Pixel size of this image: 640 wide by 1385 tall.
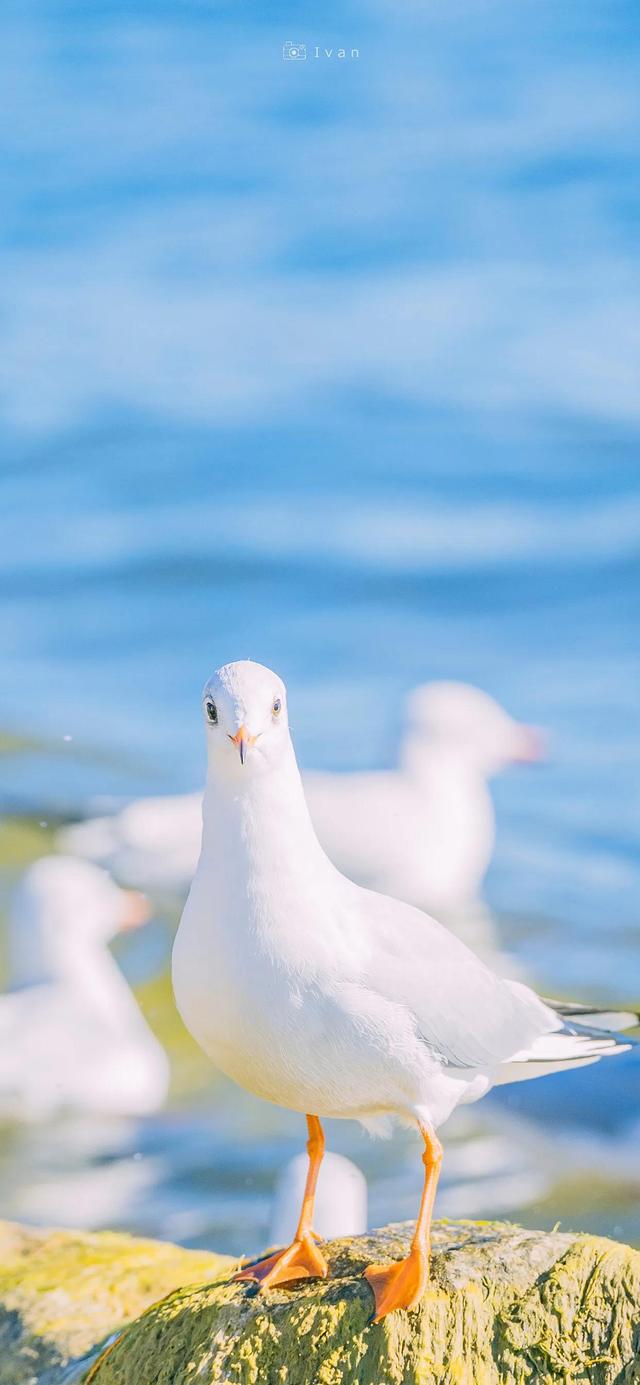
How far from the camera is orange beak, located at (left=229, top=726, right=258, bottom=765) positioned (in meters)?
3.71

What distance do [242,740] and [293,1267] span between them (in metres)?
1.30

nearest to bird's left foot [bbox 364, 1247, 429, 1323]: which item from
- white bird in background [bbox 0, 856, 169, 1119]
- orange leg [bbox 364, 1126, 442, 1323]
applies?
orange leg [bbox 364, 1126, 442, 1323]

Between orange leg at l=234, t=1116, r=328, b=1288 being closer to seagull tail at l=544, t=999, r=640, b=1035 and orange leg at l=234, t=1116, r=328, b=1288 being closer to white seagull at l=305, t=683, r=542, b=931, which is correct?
seagull tail at l=544, t=999, r=640, b=1035

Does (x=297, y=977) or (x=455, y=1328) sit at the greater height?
(x=297, y=977)

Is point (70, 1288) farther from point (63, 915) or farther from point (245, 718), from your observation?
point (63, 915)

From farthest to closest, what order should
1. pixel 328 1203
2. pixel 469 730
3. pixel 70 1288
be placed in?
pixel 469 730, pixel 328 1203, pixel 70 1288

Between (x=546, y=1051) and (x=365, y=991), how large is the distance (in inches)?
28.5

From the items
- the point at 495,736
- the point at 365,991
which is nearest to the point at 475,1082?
the point at 365,991

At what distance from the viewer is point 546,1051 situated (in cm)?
436

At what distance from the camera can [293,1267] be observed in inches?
160

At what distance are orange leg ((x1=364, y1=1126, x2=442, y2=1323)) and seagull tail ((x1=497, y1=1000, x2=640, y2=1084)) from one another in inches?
15.0

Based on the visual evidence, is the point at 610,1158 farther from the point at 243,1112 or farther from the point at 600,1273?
the point at 600,1273

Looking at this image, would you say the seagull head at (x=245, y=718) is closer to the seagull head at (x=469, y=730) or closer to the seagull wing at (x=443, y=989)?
the seagull wing at (x=443, y=989)

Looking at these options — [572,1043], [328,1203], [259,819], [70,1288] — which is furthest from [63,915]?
[259,819]
